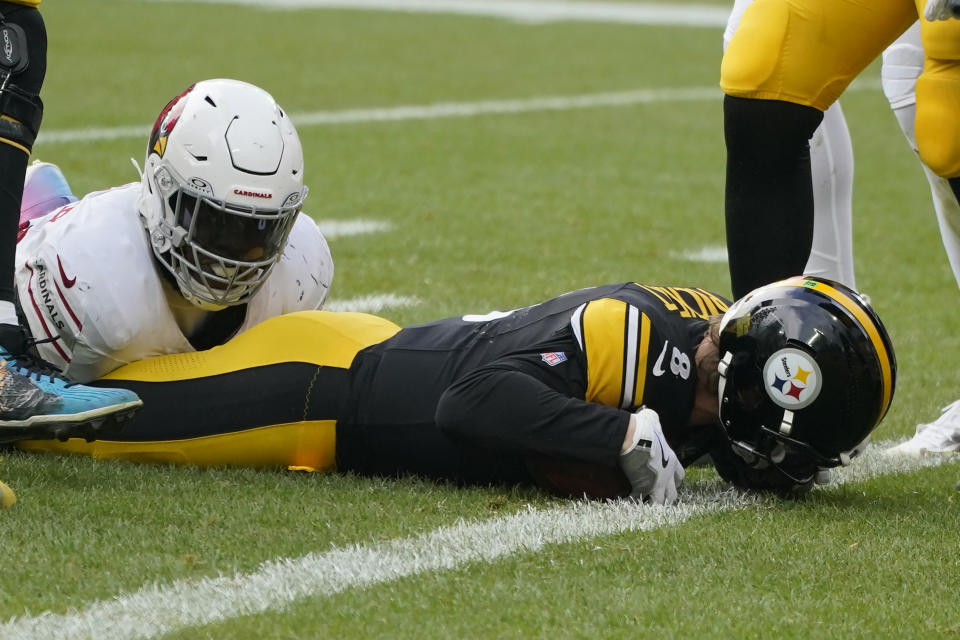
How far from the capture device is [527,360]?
3207 mm

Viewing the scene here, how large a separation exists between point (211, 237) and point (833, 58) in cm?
146

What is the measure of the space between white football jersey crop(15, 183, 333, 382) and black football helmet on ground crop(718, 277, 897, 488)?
51.8 inches

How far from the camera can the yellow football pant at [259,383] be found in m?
3.39

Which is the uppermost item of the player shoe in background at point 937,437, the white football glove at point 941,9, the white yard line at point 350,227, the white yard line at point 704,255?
the white football glove at point 941,9

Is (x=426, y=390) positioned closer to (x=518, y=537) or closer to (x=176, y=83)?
(x=518, y=537)

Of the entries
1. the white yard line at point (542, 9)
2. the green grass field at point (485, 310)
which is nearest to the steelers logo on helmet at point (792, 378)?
the green grass field at point (485, 310)

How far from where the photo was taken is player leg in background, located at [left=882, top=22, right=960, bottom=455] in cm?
383

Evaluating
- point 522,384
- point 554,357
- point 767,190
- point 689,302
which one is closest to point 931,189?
point 767,190

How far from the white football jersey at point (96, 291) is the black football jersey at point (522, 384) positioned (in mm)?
503

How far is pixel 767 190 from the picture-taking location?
347cm

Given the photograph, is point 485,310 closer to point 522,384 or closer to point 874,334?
point 522,384

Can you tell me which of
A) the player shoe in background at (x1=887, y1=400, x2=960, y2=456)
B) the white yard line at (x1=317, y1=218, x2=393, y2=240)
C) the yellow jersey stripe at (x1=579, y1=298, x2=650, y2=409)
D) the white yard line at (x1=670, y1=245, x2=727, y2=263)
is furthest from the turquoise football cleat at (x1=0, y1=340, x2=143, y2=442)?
the white yard line at (x1=670, y1=245, x2=727, y2=263)

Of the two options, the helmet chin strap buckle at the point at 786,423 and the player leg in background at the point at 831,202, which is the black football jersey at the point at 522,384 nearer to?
the helmet chin strap buckle at the point at 786,423

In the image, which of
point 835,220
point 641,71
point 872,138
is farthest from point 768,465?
point 641,71
